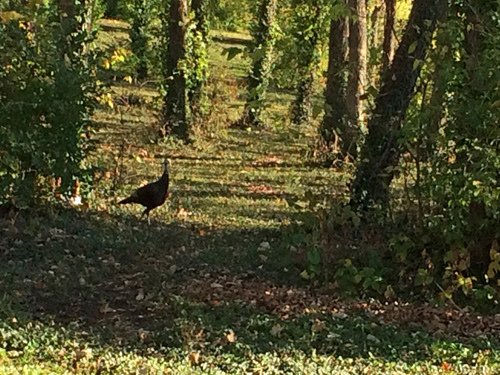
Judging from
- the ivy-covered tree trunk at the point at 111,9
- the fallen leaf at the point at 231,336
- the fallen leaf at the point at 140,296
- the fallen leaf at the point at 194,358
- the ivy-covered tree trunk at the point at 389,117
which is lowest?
the fallen leaf at the point at 140,296

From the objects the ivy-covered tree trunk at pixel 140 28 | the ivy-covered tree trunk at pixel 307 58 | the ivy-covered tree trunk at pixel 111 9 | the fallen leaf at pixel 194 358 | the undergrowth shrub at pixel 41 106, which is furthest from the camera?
the ivy-covered tree trunk at pixel 111 9

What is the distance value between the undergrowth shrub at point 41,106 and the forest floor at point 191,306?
44 centimetres

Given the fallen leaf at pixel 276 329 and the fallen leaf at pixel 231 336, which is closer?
the fallen leaf at pixel 231 336

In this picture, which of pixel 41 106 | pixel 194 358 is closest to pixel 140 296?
pixel 194 358

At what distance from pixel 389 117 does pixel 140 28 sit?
20.7 metres

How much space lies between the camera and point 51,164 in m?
9.75

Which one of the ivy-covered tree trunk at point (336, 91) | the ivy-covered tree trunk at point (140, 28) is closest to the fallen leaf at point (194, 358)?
the ivy-covered tree trunk at point (336, 91)

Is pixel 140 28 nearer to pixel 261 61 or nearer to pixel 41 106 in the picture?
pixel 261 61

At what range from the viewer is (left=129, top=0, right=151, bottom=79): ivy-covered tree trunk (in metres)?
28.5

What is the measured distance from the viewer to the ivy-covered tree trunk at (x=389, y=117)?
357 inches

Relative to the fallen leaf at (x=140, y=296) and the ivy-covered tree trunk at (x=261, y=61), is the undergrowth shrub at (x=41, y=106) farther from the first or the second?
the ivy-covered tree trunk at (x=261, y=61)

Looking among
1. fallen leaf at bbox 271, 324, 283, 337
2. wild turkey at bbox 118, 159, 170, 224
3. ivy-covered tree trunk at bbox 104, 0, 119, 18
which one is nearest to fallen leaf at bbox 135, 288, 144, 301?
fallen leaf at bbox 271, 324, 283, 337

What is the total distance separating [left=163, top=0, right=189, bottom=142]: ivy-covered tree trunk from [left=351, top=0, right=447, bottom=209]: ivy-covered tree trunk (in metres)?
9.83

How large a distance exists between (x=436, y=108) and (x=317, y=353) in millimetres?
2719
